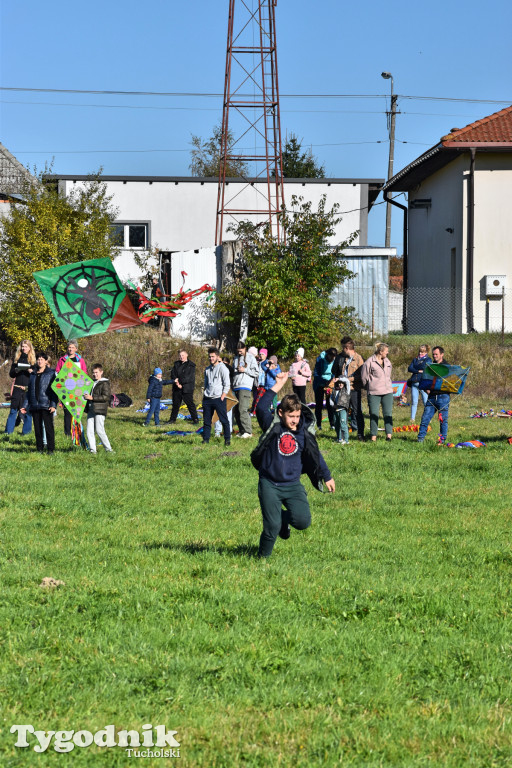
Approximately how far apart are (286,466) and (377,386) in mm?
9297

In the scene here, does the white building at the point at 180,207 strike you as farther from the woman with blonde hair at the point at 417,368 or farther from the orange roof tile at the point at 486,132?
the woman with blonde hair at the point at 417,368

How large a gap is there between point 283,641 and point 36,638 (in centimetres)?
157

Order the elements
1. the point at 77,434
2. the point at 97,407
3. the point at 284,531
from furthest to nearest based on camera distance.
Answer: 1. the point at 77,434
2. the point at 97,407
3. the point at 284,531

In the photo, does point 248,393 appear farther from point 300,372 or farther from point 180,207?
point 180,207

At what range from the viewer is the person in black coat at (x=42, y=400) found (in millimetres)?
15422

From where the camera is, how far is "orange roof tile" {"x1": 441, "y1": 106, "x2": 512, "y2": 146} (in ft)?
93.1

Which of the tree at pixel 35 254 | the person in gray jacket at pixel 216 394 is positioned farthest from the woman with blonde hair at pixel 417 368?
the tree at pixel 35 254

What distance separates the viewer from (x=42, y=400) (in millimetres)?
15391

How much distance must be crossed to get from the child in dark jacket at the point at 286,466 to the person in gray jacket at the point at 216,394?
28.0 feet

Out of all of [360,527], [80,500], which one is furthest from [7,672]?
[80,500]

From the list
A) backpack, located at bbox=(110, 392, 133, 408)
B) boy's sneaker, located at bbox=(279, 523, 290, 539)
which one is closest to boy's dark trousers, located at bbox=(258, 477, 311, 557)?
boy's sneaker, located at bbox=(279, 523, 290, 539)

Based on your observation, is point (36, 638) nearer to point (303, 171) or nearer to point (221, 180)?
point (221, 180)

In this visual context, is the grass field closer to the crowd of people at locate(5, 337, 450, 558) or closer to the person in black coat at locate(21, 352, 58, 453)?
the person in black coat at locate(21, 352, 58, 453)

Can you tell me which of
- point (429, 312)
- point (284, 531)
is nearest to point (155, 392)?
point (284, 531)
